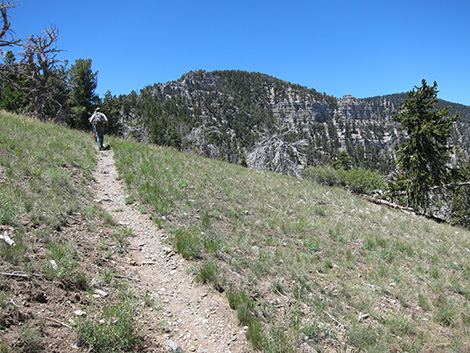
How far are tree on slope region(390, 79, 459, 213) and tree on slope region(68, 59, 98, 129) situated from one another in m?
39.3

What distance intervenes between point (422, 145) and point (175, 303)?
24550 millimetres

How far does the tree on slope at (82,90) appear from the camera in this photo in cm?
3781

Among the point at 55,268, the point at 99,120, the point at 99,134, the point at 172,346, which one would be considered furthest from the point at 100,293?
the point at 99,120

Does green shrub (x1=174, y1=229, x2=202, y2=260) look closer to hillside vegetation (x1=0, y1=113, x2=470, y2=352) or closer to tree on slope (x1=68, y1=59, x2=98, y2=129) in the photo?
hillside vegetation (x1=0, y1=113, x2=470, y2=352)

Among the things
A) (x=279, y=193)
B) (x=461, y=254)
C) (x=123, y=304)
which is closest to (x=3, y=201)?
(x=123, y=304)

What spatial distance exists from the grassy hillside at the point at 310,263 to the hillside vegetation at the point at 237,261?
0.04 metres

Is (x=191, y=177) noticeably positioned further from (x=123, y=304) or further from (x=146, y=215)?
(x=123, y=304)

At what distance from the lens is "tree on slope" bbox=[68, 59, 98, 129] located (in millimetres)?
37812

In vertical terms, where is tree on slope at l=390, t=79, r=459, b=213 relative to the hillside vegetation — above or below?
above

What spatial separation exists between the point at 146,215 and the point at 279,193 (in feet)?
25.1

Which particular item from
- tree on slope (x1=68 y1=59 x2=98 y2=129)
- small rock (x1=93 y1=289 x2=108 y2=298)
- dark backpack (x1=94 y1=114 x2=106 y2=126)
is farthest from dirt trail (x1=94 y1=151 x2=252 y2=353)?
tree on slope (x1=68 y1=59 x2=98 y2=129)

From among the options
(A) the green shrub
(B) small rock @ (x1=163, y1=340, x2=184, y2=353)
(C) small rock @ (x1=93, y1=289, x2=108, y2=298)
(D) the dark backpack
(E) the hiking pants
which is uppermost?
(D) the dark backpack

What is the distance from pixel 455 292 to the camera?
25.4ft

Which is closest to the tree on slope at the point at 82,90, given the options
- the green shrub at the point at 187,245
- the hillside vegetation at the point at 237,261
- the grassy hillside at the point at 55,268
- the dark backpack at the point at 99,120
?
the dark backpack at the point at 99,120
